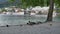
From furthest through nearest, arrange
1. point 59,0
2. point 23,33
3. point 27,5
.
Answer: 1. point 27,5
2. point 59,0
3. point 23,33

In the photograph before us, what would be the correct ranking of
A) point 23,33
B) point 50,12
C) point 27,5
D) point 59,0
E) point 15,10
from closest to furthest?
point 23,33 → point 50,12 → point 59,0 → point 27,5 → point 15,10

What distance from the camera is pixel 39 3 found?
17.8 metres

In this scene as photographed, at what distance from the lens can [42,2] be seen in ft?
58.0

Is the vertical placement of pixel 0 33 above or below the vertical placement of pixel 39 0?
below

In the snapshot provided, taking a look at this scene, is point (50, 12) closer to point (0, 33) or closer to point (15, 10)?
point (0, 33)

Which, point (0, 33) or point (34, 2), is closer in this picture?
point (0, 33)

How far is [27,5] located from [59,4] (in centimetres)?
292

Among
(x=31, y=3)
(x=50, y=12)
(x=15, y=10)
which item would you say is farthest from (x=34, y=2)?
(x=15, y=10)

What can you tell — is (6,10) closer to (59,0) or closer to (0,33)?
(59,0)

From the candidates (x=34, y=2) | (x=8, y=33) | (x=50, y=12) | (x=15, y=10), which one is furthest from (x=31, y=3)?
(x=15, y=10)

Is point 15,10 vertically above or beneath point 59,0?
beneath

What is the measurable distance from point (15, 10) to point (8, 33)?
51.1 m

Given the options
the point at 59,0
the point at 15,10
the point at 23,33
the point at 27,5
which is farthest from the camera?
the point at 15,10

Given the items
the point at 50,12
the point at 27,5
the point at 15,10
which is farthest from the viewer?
the point at 15,10
